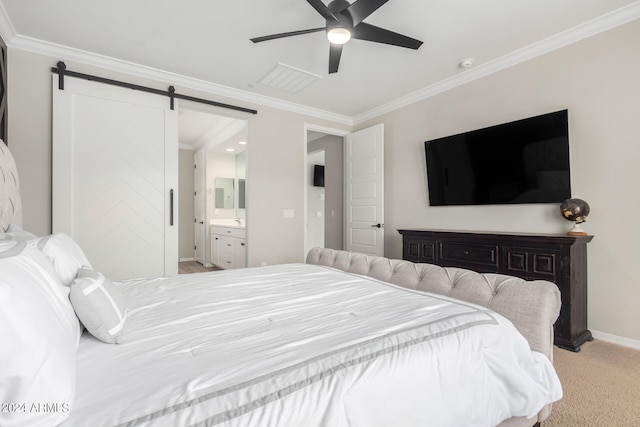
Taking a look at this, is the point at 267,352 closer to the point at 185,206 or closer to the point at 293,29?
the point at 293,29

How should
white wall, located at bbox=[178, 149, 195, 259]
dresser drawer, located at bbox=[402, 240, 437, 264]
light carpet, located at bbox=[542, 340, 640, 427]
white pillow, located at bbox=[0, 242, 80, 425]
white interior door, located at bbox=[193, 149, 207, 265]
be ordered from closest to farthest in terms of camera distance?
white pillow, located at bbox=[0, 242, 80, 425], light carpet, located at bbox=[542, 340, 640, 427], dresser drawer, located at bbox=[402, 240, 437, 264], white interior door, located at bbox=[193, 149, 207, 265], white wall, located at bbox=[178, 149, 195, 259]

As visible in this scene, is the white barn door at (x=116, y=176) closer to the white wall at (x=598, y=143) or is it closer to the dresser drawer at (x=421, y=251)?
the dresser drawer at (x=421, y=251)

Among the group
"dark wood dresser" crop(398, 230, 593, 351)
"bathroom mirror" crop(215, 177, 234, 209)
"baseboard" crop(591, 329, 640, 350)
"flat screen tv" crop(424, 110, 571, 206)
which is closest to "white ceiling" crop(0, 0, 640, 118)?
"flat screen tv" crop(424, 110, 571, 206)

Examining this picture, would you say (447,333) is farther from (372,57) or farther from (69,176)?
(69,176)

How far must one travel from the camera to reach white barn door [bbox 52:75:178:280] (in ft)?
9.94

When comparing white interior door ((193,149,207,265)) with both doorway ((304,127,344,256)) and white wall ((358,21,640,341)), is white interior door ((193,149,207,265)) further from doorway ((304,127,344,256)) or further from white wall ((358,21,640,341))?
white wall ((358,21,640,341))

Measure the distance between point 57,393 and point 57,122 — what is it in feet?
10.9

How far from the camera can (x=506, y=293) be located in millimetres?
1360

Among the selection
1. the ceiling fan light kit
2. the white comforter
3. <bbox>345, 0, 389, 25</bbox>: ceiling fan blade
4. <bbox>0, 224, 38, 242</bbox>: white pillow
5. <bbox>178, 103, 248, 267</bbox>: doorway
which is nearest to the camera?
the white comforter

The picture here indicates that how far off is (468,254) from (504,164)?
102 centimetres

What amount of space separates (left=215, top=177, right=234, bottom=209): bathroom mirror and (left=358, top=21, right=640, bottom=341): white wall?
5.13 metres

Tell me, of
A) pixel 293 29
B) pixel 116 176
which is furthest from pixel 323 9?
pixel 116 176

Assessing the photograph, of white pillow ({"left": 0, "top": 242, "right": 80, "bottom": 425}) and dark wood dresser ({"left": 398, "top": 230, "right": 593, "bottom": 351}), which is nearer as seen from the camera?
white pillow ({"left": 0, "top": 242, "right": 80, "bottom": 425})

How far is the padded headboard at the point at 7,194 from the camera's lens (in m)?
1.68
